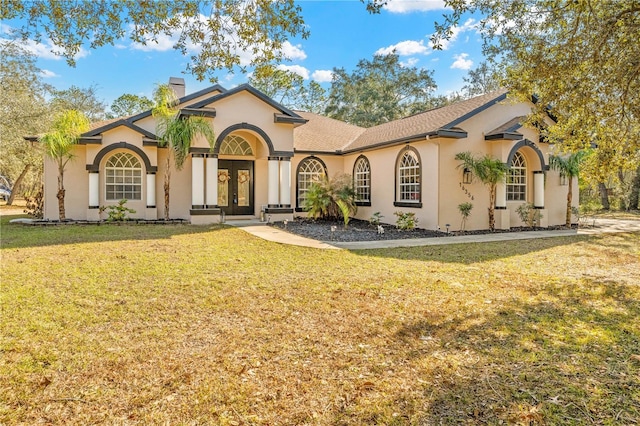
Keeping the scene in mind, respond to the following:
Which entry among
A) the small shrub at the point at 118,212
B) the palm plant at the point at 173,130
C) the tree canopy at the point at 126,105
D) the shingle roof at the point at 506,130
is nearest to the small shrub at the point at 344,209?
the palm plant at the point at 173,130

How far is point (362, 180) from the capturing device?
18.0 meters

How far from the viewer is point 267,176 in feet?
57.3

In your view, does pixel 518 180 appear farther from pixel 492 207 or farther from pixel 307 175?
pixel 307 175

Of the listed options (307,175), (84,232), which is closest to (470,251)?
A: (307,175)

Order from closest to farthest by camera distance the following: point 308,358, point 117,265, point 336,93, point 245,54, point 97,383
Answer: point 97,383 < point 308,358 < point 245,54 < point 117,265 < point 336,93

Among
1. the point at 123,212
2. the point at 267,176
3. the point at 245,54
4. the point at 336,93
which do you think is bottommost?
the point at 123,212

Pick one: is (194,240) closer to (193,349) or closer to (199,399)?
(193,349)

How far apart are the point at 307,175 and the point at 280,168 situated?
84.6 inches

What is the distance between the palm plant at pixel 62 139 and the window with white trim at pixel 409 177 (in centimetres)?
1239

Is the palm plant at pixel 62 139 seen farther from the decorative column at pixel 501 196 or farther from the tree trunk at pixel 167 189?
the decorative column at pixel 501 196

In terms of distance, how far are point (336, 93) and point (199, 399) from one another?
38.9 m

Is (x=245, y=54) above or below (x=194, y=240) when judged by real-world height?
above

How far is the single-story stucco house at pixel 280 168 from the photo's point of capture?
13.9 m

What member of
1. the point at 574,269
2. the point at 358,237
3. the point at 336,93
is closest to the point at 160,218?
the point at 358,237
